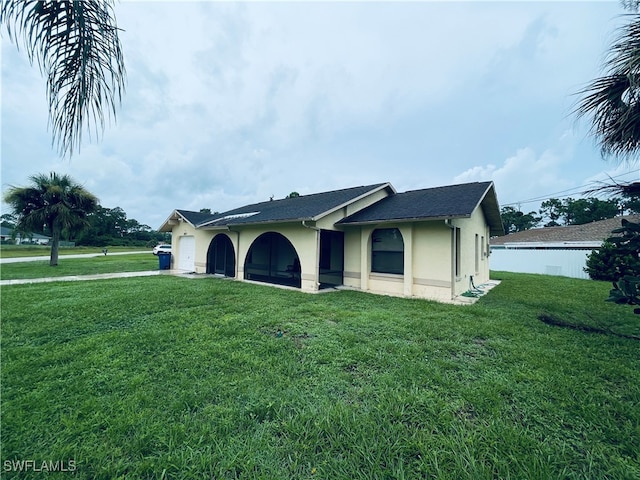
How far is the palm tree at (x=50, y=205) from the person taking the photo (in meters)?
16.7

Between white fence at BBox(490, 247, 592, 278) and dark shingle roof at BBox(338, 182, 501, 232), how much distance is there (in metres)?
8.56

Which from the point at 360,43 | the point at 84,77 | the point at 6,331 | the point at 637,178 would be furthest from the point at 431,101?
the point at 6,331

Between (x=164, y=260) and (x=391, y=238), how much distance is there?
14396 millimetres

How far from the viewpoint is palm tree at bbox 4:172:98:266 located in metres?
16.7

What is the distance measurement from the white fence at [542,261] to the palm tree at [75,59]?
21.6 meters

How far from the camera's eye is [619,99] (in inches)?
159

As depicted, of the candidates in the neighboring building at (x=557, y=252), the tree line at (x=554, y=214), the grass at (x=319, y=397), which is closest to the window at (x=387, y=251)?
the grass at (x=319, y=397)

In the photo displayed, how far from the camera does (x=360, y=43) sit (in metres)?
11.5

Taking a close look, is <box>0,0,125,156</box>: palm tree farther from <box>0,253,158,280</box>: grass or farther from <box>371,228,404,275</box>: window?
<box>0,253,158,280</box>: grass

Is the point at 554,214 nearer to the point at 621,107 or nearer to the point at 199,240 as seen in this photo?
the point at 621,107

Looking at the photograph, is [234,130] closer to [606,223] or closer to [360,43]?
[360,43]

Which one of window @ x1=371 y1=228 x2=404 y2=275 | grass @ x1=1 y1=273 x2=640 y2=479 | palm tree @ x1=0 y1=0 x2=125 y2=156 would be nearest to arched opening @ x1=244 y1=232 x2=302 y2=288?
window @ x1=371 y1=228 x2=404 y2=275

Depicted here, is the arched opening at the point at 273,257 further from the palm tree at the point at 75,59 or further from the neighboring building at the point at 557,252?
the neighboring building at the point at 557,252

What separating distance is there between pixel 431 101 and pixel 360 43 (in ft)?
16.6
